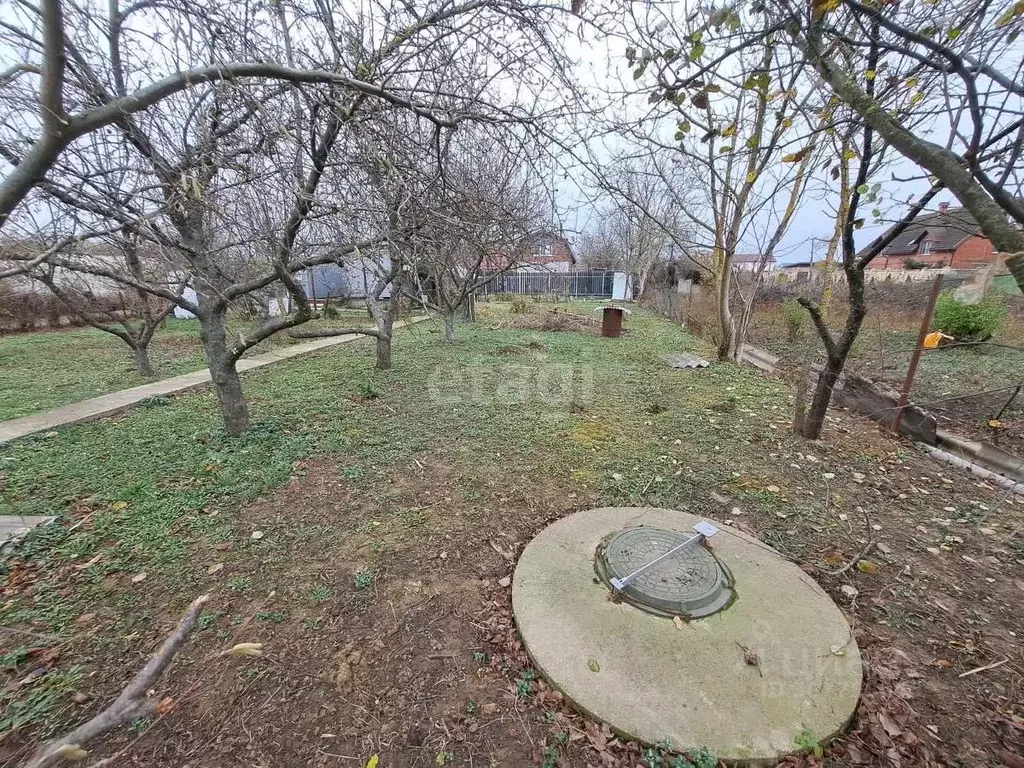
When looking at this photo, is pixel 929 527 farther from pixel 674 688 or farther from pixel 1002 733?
pixel 674 688

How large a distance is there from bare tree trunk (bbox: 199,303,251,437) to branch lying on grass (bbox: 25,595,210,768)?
12.4ft

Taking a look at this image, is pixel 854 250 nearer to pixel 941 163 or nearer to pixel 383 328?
pixel 941 163

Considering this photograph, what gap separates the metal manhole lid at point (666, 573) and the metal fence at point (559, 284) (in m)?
19.8

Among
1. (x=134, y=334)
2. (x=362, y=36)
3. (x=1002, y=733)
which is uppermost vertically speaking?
(x=362, y=36)

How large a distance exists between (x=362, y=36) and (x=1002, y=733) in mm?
4394

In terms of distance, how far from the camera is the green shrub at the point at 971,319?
7723 millimetres

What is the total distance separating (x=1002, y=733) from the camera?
1.57 metres

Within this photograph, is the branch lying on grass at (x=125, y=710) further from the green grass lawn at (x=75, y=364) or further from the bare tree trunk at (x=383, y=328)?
the bare tree trunk at (x=383, y=328)

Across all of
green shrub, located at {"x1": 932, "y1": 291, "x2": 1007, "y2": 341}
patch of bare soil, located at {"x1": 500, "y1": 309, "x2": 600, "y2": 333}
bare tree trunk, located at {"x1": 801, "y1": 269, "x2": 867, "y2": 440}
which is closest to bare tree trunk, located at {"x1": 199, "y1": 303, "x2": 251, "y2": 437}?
bare tree trunk, located at {"x1": 801, "y1": 269, "x2": 867, "y2": 440}

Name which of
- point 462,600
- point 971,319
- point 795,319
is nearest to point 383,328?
point 462,600

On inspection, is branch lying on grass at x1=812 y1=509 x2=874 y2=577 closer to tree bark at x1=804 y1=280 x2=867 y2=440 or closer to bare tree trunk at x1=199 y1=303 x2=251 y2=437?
tree bark at x1=804 y1=280 x2=867 y2=440

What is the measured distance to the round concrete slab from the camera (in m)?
1.54

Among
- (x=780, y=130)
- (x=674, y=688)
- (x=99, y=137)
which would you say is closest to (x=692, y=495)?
(x=674, y=688)

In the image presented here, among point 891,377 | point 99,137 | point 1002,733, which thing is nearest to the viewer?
point 1002,733
